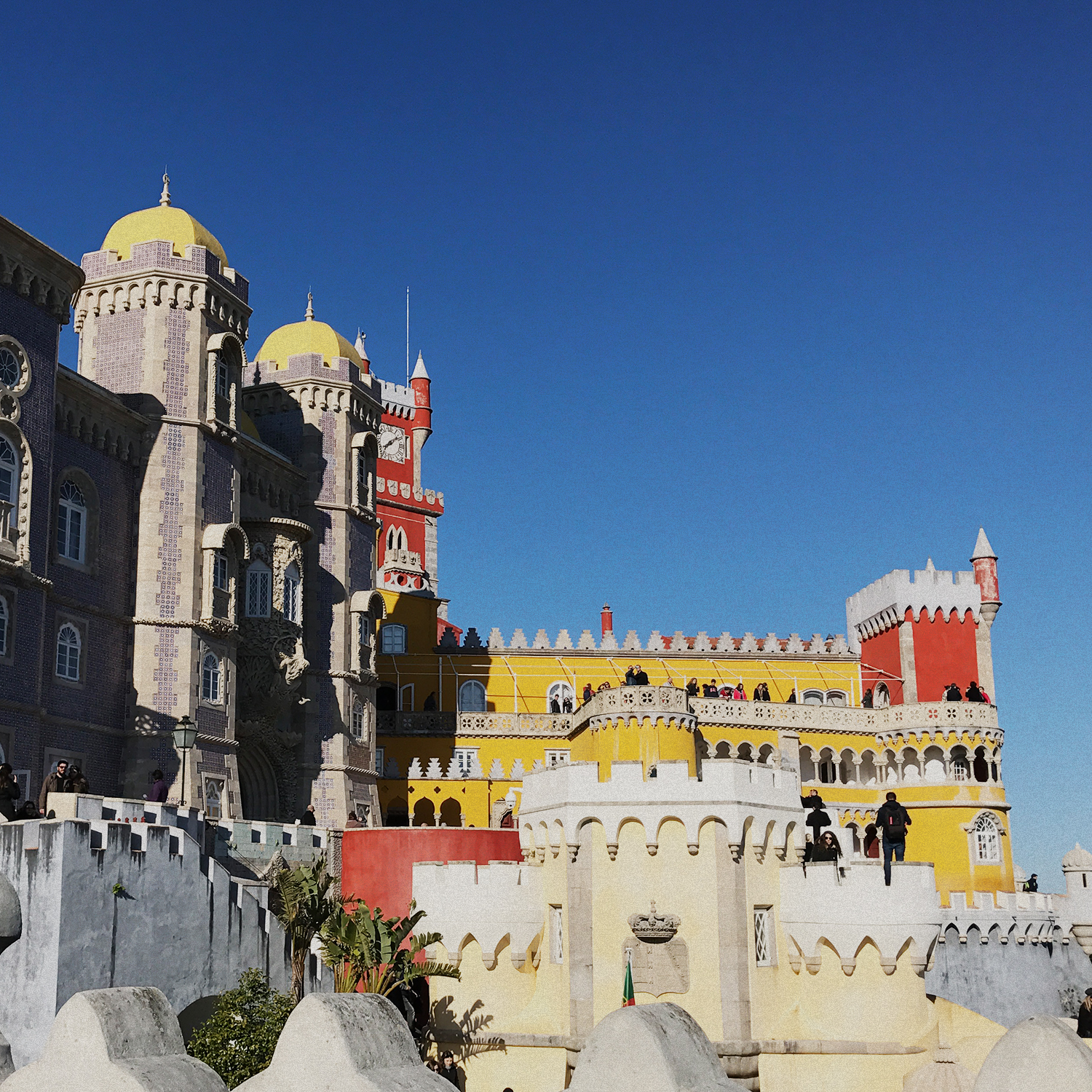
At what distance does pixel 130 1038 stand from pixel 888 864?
21589 millimetres

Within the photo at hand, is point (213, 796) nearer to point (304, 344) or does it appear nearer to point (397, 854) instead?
point (397, 854)

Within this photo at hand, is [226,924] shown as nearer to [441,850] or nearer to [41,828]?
[41,828]

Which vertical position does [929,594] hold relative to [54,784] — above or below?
above

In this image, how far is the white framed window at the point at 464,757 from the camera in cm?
4928

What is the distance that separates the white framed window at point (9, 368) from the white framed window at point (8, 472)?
1408 millimetres

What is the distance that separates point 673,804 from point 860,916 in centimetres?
417

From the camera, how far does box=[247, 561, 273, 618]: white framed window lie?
37.9m

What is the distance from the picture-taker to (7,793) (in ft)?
73.6

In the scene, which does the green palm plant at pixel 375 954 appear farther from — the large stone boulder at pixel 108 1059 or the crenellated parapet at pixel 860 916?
the large stone boulder at pixel 108 1059

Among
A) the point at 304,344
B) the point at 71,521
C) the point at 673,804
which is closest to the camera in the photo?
the point at 673,804

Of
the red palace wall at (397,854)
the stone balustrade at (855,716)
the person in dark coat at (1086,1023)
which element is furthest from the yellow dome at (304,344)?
the person in dark coat at (1086,1023)

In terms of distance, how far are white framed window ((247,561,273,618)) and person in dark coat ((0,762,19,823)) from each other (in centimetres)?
1509

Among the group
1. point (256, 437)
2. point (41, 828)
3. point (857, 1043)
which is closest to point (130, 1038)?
point (41, 828)

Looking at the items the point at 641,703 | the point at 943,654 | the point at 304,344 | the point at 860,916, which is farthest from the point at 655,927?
the point at 943,654
